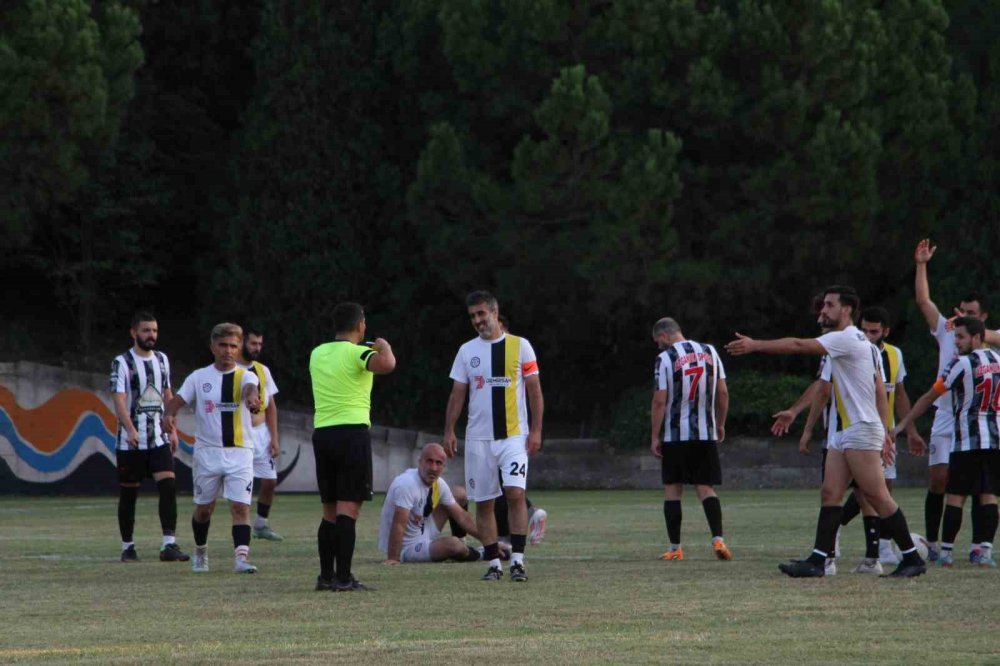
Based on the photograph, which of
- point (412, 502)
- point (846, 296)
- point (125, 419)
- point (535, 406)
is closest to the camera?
point (846, 296)

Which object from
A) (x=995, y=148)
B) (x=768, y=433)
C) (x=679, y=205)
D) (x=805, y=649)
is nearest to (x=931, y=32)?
(x=995, y=148)

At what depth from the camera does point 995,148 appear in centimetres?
3173

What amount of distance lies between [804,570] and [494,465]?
2.50 metres

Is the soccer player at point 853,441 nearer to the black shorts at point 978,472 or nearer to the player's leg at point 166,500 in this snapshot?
the black shorts at point 978,472

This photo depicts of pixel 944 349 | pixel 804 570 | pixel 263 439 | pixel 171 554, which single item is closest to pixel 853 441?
pixel 804 570

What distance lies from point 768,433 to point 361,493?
20418 millimetres

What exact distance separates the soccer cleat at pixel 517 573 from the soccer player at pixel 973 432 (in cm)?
340

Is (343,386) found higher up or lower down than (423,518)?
higher up

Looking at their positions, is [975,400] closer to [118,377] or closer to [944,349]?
[944,349]

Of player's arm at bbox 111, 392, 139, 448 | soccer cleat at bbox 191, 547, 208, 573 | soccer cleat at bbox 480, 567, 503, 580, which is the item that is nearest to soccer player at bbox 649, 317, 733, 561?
soccer cleat at bbox 480, 567, 503, 580

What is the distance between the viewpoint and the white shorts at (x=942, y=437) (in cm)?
1395

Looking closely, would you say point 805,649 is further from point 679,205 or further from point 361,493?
point 679,205

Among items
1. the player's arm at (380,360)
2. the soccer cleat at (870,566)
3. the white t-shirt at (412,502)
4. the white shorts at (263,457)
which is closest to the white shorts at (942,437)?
the soccer cleat at (870,566)

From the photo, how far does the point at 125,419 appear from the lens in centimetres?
1497
